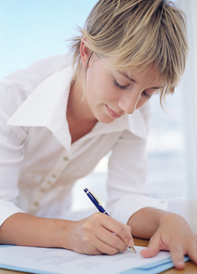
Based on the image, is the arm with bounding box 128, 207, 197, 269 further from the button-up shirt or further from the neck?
the neck

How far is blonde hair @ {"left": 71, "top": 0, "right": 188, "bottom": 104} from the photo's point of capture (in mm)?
798

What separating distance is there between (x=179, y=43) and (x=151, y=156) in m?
1.24

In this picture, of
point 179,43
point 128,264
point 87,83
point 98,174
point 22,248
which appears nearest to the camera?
point 128,264

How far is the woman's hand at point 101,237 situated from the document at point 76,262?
0.05ft

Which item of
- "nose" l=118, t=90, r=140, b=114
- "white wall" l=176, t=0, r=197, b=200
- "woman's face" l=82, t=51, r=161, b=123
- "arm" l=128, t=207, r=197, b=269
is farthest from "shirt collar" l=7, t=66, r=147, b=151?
"white wall" l=176, t=0, r=197, b=200

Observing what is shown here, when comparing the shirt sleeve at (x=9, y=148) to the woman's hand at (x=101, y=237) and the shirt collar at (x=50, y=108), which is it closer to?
the shirt collar at (x=50, y=108)

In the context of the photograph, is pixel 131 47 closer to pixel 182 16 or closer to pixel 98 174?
pixel 182 16

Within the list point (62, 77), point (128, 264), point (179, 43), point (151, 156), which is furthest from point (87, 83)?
point (151, 156)

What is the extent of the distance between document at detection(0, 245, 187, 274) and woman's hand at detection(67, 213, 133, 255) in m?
0.01

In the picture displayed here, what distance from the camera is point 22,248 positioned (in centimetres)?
74

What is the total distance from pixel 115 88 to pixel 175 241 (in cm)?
40

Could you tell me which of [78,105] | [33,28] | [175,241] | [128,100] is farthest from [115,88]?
[33,28]

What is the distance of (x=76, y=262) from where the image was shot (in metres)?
0.61

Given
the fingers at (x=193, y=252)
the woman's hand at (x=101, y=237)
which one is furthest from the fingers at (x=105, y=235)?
the fingers at (x=193, y=252)
